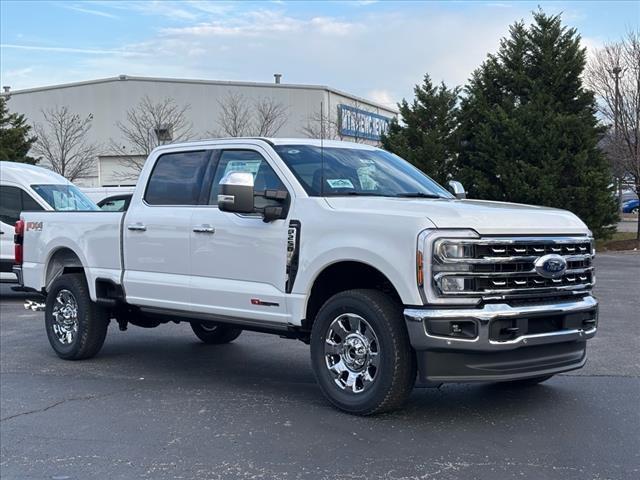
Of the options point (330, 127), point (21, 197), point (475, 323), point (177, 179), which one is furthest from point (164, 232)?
point (330, 127)

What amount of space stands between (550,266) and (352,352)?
157cm

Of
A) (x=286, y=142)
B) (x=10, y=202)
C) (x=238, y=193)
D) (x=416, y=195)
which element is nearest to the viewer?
(x=238, y=193)

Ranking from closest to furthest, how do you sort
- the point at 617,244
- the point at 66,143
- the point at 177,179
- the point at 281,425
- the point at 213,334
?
1. the point at 281,425
2. the point at 177,179
3. the point at 213,334
4. the point at 617,244
5. the point at 66,143

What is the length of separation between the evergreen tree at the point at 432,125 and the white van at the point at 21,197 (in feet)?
42.0

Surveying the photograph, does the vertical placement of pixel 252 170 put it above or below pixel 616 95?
below

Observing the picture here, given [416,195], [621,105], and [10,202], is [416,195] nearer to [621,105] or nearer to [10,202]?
[10,202]

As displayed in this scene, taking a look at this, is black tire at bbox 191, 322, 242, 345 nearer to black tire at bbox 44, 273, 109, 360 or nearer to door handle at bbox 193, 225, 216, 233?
black tire at bbox 44, 273, 109, 360

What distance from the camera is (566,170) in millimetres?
23531

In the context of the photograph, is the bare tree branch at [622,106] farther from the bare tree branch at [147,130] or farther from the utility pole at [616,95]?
the bare tree branch at [147,130]

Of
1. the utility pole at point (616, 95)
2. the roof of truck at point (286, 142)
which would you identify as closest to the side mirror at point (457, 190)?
the roof of truck at point (286, 142)

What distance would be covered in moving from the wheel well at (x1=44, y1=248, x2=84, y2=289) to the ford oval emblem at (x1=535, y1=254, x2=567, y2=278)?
514 centimetres

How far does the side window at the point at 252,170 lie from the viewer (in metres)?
6.66

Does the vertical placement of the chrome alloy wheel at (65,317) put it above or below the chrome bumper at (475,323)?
below

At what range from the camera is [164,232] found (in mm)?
7328
